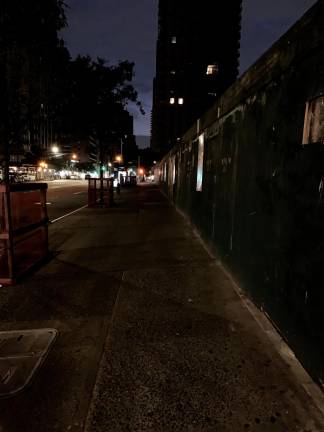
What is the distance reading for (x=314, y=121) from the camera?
2498 mm

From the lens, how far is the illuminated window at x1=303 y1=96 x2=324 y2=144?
7.89ft

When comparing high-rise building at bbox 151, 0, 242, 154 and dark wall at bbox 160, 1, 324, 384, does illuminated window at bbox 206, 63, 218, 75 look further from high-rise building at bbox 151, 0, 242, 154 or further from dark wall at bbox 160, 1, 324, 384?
dark wall at bbox 160, 1, 324, 384

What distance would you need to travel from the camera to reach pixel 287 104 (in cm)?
297

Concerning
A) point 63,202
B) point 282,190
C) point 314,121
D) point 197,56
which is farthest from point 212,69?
point 314,121

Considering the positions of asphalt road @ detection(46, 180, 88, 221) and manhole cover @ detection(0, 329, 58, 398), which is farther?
asphalt road @ detection(46, 180, 88, 221)

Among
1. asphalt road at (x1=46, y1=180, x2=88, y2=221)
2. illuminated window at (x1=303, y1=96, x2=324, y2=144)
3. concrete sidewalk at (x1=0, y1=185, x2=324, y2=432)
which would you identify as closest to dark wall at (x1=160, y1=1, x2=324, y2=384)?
illuminated window at (x1=303, y1=96, x2=324, y2=144)

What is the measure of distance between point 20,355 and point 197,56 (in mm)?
62549

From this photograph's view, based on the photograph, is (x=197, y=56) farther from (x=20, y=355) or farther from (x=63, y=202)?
(x=20, y=355)

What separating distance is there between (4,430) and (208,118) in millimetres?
6882

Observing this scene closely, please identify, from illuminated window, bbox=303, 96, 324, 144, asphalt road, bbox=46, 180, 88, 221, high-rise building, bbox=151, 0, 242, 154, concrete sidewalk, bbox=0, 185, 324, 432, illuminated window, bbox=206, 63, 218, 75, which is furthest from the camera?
high-rise building, bbox=151, 0, 242, 154

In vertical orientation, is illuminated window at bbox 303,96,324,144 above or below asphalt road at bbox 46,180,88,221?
above

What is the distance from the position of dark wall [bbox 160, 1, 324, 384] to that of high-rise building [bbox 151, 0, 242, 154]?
52.6 m

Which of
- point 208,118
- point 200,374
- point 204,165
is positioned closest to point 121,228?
point 204,165

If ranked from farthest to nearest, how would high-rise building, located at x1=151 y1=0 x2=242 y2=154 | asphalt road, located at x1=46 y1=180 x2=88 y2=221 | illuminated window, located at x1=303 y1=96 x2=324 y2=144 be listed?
high-rise building, located at x1=151 y1=0 x2=242 y2=154
asphalt road, located at x1=46 y1=180 x2=88 y2=221
illuminated window, located at x1=303 y1=96 x2=324 y2=144
